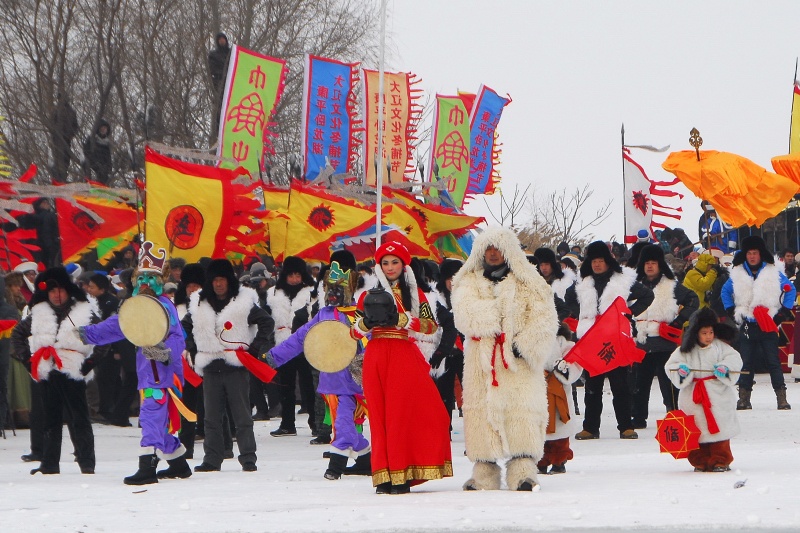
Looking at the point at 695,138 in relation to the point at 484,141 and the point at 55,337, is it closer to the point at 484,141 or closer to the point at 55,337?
the point at 55,337

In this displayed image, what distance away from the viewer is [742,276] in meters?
17.1

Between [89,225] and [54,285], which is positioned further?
[89,225]

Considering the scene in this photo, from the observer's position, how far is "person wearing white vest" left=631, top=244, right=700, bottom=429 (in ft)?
50.0

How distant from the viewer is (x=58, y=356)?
→ 475 inches

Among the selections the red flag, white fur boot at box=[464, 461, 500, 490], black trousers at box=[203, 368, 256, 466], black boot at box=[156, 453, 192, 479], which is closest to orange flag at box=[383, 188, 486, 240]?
the red flag

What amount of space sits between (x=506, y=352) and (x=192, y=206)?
30.4 feet

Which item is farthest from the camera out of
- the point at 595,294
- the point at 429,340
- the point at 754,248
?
the point at 754,248

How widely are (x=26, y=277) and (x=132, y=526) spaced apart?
8.35 meters

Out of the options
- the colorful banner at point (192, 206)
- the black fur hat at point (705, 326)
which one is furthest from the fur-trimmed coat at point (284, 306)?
the black fur hat at point (705, 326)

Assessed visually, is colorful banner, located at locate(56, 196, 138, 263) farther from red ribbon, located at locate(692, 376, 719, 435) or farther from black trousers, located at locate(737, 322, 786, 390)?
red ribbon, located at locate(692, 376, 719, 435)

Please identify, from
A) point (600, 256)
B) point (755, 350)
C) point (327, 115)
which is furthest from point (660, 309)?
point (327, 115)

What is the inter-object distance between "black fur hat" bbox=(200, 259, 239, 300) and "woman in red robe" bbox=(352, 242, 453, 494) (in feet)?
7.68

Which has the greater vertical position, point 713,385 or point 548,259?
point 548,259

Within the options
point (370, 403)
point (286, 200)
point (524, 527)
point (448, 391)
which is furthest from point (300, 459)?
point (286, 200)
